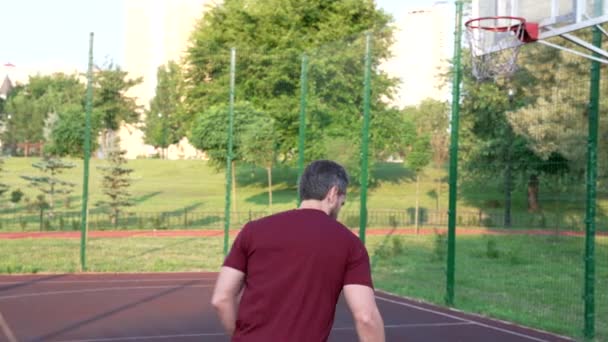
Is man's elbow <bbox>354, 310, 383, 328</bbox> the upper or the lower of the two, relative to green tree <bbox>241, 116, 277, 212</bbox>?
lower

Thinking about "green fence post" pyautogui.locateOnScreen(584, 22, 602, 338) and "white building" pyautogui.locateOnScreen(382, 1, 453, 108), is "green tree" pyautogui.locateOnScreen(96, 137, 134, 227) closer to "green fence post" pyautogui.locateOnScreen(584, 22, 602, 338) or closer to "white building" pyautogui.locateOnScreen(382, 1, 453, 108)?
"white building" pyautogui.locateOnScreen(382, 1, 453, 108)

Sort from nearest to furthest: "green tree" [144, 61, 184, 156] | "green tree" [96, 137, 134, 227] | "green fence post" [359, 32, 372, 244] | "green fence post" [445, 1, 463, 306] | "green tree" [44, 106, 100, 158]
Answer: "green fence post" [445, 1, 463, 306], "green fence post" [359, 32, 372, 244], "green tree" [96, 137, 134, 227], "green tree" [44, 106, 100, 158], "green tree" [144, 61, 184, 156]

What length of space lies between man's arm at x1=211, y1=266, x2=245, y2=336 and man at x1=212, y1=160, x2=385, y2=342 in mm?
56

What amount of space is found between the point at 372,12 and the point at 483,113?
58.7ft

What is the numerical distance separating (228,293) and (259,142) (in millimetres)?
22559

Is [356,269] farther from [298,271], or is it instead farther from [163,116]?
[163,116]

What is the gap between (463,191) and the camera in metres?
21.0

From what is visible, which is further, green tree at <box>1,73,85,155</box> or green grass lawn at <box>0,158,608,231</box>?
green tree at <box>1,73,85,155</box>

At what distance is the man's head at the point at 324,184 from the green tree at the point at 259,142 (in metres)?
21.3

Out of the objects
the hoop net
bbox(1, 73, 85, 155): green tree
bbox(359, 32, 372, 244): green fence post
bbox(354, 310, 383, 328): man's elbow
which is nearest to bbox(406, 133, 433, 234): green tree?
bbox(359, 32, 372, 244): green fence post

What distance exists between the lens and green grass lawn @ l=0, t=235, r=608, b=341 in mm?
13117

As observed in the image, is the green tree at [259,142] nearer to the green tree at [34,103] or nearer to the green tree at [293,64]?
the green tree at [293,64]

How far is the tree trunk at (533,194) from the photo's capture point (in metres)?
14.9

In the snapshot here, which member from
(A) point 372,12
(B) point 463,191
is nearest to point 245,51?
(A) point 372,12
